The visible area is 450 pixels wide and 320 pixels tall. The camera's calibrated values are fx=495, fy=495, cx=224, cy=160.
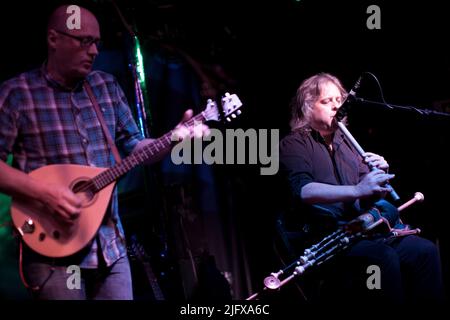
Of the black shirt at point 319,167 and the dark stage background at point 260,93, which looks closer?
the black shirt at point 319,167

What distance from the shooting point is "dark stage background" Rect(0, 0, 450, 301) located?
4086 mm

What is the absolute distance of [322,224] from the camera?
3207 millimetres

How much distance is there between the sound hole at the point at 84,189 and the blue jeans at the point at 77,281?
358mm

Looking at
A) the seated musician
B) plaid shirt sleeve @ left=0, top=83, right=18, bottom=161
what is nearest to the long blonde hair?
the seated musician

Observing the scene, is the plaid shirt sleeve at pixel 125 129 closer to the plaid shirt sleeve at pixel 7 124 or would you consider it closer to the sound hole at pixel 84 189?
the sound hole at pixel 84 189

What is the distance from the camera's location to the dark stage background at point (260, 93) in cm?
409

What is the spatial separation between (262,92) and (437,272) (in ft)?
6.80

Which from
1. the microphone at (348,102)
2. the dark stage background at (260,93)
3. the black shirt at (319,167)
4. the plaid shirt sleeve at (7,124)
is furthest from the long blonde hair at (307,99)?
the plaid shirt sleeve at (7,124)

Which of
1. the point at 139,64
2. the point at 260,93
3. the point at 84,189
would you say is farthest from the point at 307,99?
the point at 84,189

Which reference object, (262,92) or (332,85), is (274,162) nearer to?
(332,85)

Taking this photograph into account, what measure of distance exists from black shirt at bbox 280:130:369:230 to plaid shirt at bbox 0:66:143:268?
1.20 m

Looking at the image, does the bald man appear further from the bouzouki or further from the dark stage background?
the dark stage background

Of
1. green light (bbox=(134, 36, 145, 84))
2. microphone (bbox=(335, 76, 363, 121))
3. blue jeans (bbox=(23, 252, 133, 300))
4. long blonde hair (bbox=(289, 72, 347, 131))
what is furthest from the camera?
green light (bbox=(134, 36, 145, 84))

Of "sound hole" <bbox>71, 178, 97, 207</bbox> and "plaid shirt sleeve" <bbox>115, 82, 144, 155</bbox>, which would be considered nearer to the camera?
"sound hole" <bbox>71, 178, 97, 207</bbox>
